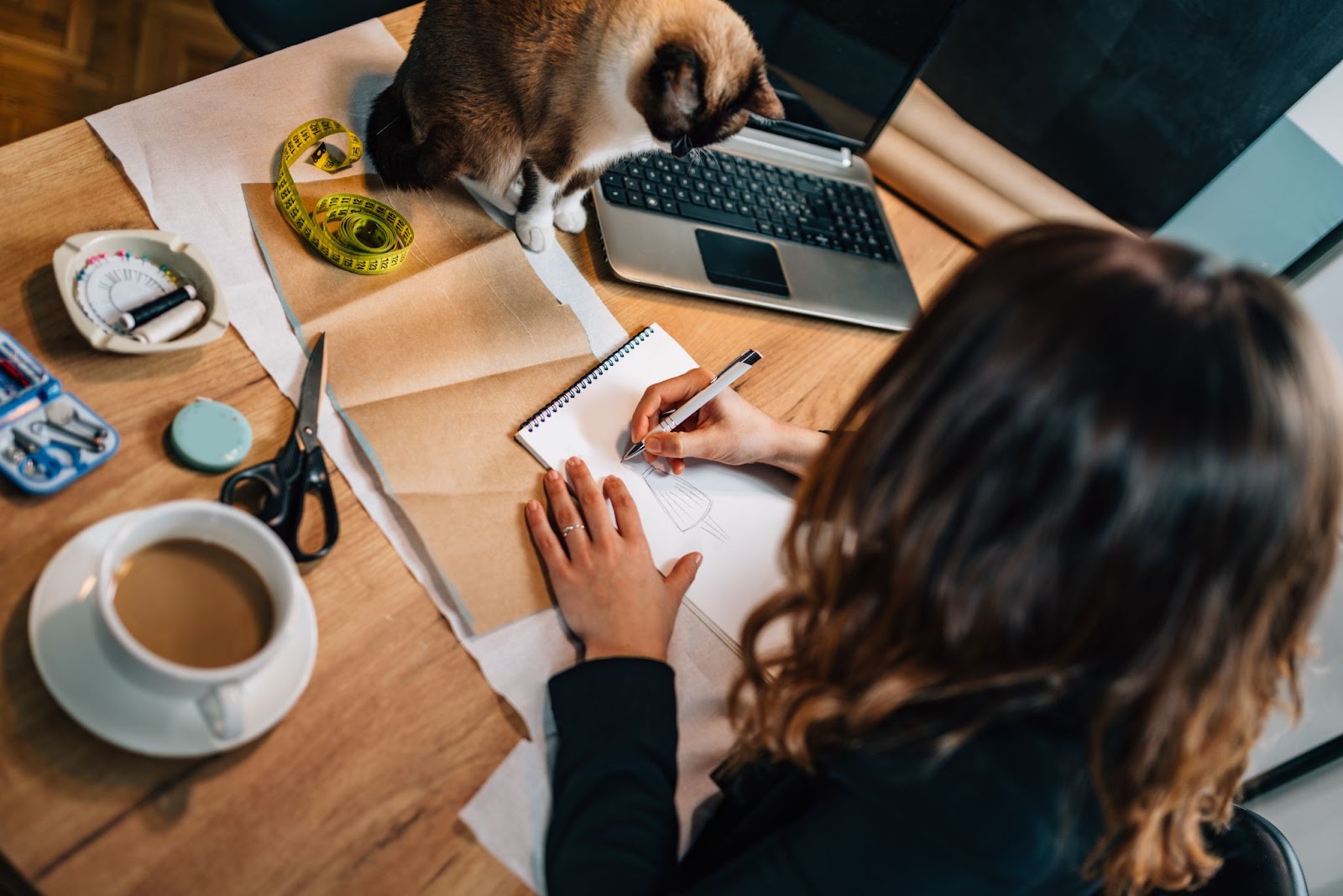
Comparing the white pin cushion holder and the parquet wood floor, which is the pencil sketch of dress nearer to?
the white pin cushion holder

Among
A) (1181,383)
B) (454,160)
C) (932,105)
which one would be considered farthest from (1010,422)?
(932,105)

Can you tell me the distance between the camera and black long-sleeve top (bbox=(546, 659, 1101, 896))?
0.46m

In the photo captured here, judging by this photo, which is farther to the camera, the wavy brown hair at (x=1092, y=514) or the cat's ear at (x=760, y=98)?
the cat's ear at (x=760, y=98)

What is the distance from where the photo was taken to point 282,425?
607 millimetres

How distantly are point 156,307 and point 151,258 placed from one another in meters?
0.04

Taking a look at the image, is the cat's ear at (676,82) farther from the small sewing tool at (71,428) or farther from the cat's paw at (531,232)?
the small sewing tool at (71,428)

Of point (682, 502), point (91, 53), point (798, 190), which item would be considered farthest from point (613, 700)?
point (91, 53)

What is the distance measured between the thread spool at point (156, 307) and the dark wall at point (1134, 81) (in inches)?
34.3

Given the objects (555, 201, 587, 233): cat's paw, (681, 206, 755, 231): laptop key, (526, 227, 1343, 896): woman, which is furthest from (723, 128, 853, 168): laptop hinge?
(526, 227, 1343, 896): woman

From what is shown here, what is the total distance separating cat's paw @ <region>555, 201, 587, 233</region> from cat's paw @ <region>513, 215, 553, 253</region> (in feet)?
0.08

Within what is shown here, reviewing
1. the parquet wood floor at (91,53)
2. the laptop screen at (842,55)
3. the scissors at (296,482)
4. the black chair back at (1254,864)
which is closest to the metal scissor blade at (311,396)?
the scissors at (296,482)

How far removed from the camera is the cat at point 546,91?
75cm

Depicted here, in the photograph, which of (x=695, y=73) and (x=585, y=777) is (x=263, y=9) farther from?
(x=585, y=777)

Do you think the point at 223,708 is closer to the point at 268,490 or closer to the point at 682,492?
the point at 268,490
